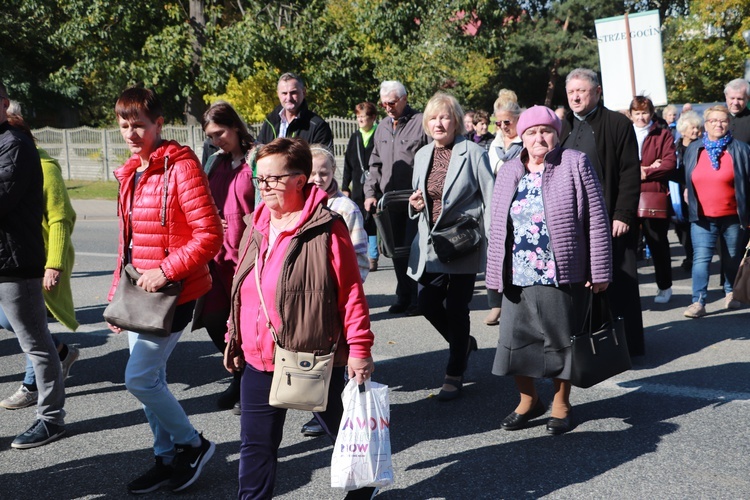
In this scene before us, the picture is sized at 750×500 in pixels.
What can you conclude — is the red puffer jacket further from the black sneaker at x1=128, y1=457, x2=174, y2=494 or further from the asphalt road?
the asphalt road

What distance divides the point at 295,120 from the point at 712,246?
4066mm

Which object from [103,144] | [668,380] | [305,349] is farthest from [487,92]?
[305,349]

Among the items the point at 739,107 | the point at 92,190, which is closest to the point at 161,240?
the point at 739,107

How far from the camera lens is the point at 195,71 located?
77.2 ft

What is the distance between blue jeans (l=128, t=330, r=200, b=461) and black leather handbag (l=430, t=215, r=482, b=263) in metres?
1.86

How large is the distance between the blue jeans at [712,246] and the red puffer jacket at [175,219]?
17.2 feet

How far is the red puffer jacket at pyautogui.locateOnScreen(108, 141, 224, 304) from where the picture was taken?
12.1 ft

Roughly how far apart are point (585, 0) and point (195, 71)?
23.8m

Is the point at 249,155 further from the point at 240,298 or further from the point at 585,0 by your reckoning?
the point at 585,0

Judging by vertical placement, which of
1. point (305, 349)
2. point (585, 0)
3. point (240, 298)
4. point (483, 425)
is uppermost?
point (585, 0)

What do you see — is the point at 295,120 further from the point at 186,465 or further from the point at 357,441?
the point at 357,441

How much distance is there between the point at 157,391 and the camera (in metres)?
3.80

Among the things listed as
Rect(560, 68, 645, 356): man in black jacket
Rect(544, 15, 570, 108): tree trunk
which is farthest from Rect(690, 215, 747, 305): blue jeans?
Rect(544, 15, 570, 108): tree trunk

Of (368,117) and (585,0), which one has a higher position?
(585,0)
